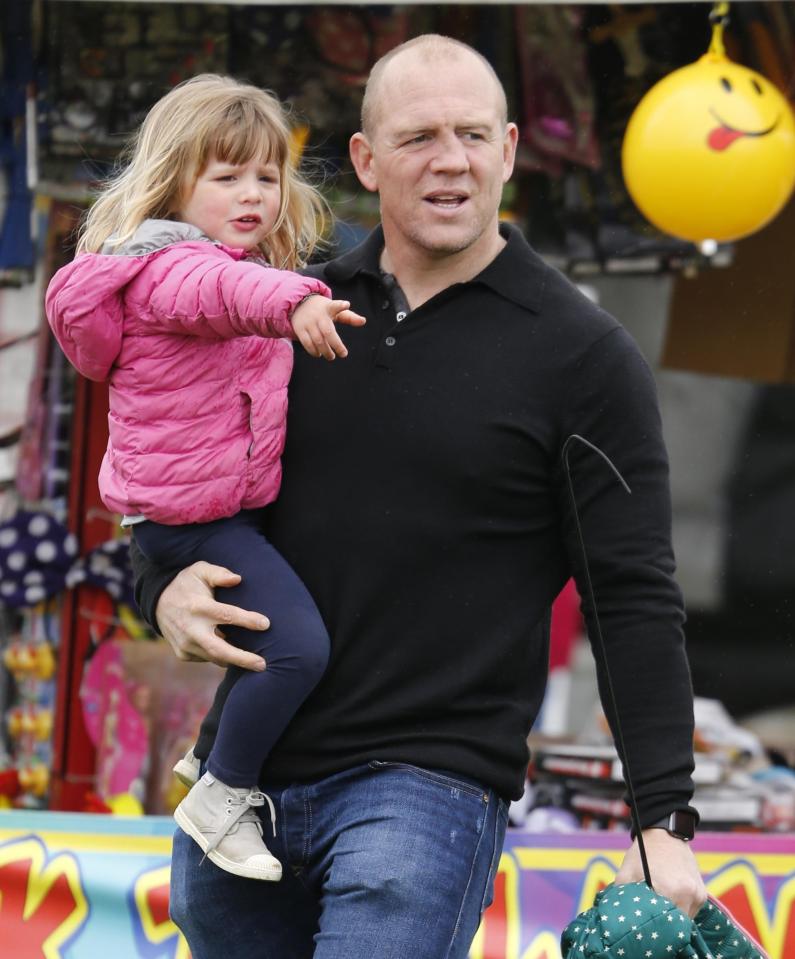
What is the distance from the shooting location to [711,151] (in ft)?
13.9

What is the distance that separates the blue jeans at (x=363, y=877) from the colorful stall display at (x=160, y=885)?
60.6 inches

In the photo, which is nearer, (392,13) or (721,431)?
(392,13)

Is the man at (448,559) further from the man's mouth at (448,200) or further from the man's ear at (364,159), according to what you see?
the man's ear at (364,159)

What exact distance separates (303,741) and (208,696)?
3.09 meters

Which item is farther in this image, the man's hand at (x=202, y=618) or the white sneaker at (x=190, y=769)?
the white sneaker at (x=190, y=769)

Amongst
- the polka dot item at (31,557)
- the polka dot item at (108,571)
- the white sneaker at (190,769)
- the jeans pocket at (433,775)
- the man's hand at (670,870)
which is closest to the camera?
the man's hand at (670,870)

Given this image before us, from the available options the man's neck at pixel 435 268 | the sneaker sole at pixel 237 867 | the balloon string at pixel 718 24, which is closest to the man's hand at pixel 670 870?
the sneaker sole at pixel 237 867

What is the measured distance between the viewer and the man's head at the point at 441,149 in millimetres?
2533

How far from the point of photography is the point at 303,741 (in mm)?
2500

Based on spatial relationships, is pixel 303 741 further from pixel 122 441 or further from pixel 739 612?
pixel 739 612

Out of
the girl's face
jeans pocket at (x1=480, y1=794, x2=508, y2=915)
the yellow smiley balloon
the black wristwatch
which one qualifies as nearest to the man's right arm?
jeans pocket at (x1=480, y1=794, x2=508, y2=915)

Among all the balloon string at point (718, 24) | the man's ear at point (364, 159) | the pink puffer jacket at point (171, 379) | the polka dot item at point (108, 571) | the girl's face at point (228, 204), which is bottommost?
the polka dot item at point (108, 571)

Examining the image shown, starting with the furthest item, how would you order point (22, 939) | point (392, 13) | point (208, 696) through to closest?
point (208, 696), point (392, 13), point (22, 939)

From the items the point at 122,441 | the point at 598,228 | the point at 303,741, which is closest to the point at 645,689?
the point at 303,741
